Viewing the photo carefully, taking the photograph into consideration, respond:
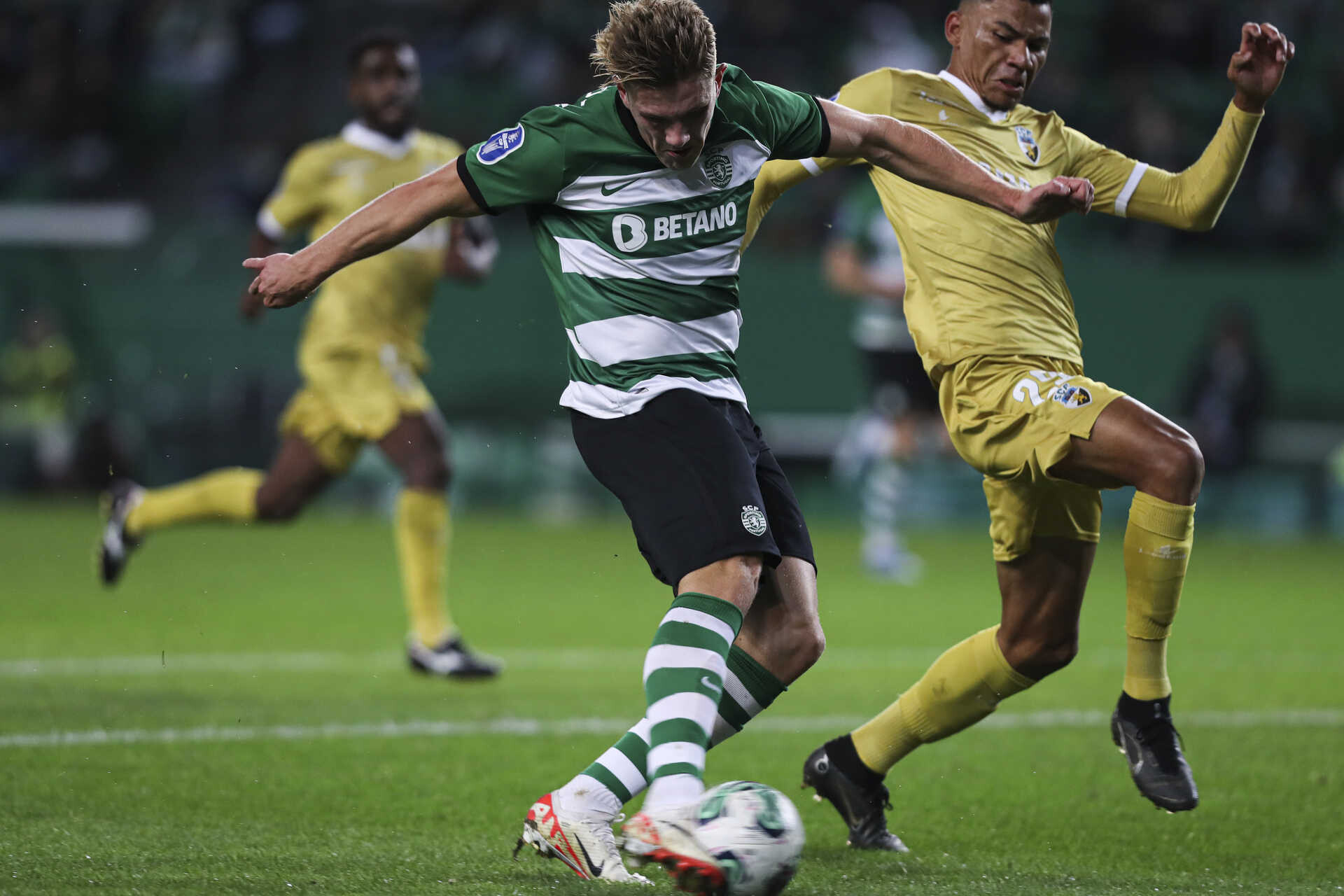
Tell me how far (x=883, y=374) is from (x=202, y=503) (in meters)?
5.75

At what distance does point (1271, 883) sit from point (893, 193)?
2.16 metres

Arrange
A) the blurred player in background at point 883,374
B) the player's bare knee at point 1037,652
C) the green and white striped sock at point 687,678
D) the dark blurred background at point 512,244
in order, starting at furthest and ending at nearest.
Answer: the dark blurred background at point 512,244
the blurred player in background at point 883,374
the player's bare knee at point 1037,652
the green and white striped sock at point 687,678

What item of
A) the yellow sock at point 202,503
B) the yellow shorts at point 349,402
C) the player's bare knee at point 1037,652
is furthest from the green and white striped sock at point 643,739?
the yellow sock at point 202,503

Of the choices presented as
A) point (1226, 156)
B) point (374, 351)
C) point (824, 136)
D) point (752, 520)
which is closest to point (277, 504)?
point (374, 351)

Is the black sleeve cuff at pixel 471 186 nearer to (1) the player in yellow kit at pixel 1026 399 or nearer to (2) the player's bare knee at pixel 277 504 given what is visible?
(1) the player in yellow kit at pixel 1026 399

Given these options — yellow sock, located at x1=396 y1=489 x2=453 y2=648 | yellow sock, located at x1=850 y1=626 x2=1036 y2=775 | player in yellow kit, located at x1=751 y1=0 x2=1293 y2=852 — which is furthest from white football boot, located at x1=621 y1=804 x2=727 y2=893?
yellow sock, located at x1=396 y1=489 x2=453 y2=648

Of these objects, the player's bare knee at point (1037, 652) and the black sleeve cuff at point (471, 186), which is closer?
the black sleeve cuff at point (471, 186)

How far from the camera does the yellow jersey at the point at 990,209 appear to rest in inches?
183

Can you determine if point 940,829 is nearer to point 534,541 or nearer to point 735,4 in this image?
point 534,541

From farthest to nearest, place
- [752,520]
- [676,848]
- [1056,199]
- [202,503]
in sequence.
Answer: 1. [202,503]
2. [1056,199]
3. [752,520]
4. [676,848]

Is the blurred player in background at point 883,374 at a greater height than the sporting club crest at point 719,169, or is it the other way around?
the sporting club crest at point 719,169

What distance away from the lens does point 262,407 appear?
16453mm

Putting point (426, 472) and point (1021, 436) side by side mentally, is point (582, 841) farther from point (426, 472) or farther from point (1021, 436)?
point (426, 472)

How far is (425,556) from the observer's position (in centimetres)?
759
